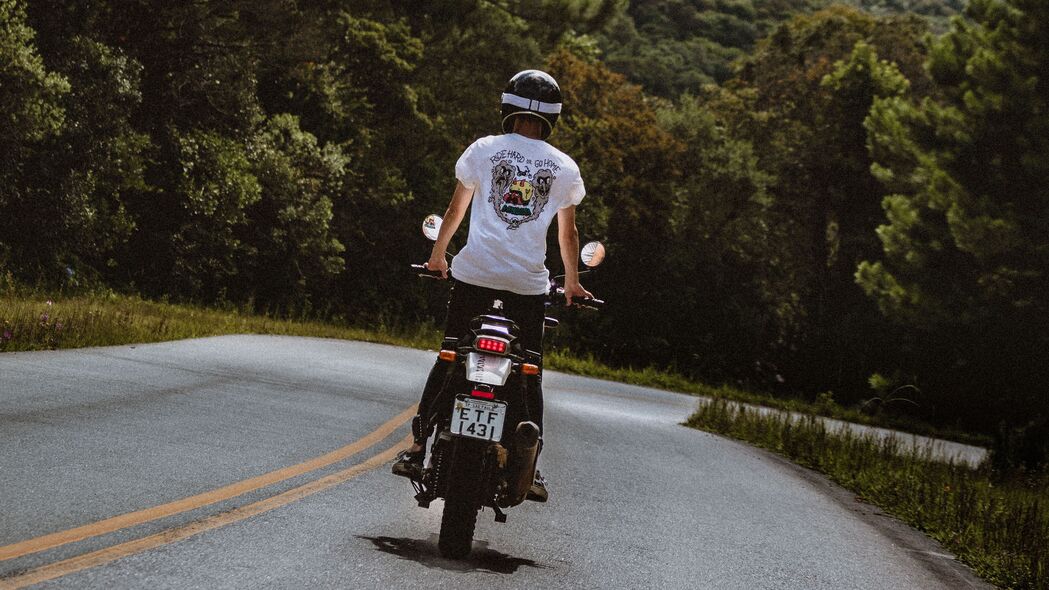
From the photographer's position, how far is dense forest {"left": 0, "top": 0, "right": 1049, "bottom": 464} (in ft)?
102

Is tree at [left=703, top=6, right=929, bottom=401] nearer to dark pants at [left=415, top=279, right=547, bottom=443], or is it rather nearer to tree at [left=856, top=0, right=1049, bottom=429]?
tree at [left=856, top=0, right=1049, bottom=429]

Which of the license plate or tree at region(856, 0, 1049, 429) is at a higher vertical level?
tree at region(856, 0, 1049, 429)

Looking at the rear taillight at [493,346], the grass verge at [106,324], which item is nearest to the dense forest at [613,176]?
the grass verge at [106,324]

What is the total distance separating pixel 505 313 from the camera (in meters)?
7.43

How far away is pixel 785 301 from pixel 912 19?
15.6m

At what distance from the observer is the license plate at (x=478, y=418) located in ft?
22.5

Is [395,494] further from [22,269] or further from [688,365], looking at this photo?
[688,365]

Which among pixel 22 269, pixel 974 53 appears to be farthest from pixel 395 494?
pixel 974 53

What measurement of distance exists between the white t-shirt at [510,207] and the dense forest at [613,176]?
11937 mm

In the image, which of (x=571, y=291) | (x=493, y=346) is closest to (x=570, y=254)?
(x=571, y=291)

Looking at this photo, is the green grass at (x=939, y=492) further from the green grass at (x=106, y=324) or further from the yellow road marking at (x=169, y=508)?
the green grass at (x=106, y=324)

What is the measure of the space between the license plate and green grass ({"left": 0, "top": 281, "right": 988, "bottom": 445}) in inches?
373

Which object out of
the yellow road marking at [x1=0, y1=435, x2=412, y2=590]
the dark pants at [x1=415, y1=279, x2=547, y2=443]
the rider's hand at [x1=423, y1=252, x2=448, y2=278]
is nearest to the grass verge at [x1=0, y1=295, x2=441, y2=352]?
the yellow road marking at [x1=0, y1=435, x2=412, y2=590]

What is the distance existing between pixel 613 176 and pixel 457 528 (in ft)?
153
